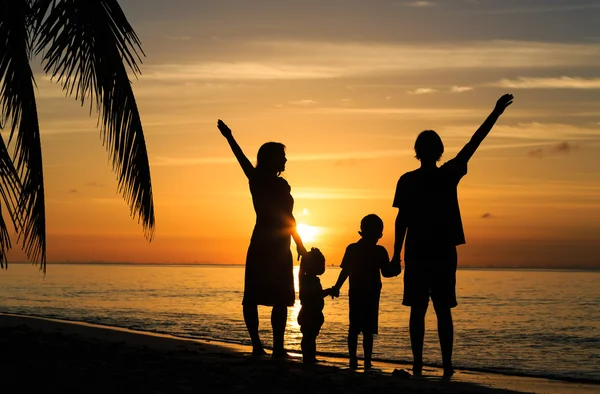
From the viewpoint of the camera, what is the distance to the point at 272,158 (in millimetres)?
7738

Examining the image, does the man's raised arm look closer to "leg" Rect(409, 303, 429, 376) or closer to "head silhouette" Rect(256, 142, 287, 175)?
"leg" Rect(409, 303, 429, 376)

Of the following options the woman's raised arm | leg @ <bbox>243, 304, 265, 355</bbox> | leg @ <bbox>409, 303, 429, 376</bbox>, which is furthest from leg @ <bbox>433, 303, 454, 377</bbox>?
the woman's raised arm

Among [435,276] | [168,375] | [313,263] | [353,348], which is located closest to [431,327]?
[353,348]

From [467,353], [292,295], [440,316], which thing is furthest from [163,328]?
[440,316]

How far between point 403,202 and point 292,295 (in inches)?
66.6

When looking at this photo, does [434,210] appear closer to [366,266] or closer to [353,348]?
[366,266]

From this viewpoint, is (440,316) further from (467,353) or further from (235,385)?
(467,353)

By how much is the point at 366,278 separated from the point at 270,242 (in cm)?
107

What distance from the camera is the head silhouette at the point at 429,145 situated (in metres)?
6.84

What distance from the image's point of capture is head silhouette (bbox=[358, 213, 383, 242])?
8.02 meters

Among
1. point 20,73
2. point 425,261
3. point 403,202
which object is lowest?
point 425,261

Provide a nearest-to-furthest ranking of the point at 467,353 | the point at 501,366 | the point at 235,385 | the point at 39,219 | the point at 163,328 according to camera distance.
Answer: the point at 235,385
the point at 39,219
the point at 501,366
the point at 467,353
the point at 163,328

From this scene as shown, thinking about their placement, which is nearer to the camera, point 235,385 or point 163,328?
point 235,385

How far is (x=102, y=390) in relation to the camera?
5281 mm
